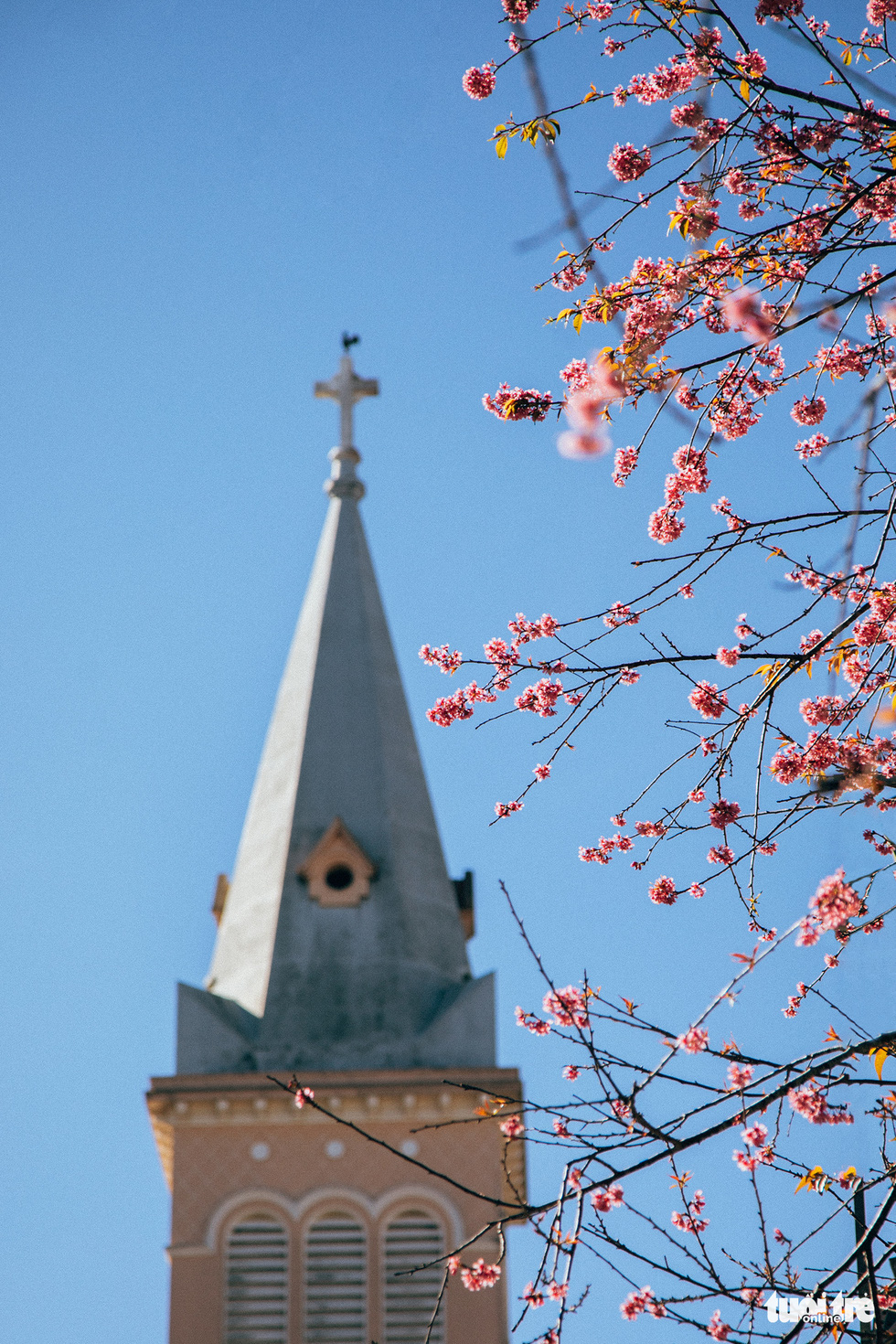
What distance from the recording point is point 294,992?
22.2 metres

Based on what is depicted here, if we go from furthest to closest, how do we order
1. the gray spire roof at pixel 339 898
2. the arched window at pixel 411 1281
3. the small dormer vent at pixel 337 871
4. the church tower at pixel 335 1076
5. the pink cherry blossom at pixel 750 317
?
the small dormer vent at pixel 337 871, the gray spire roof at pixel 339 898, the church tower at pixel 335 1076, the arched window at pixel 411 1281, the pink cherry blossom at pixel 750 317

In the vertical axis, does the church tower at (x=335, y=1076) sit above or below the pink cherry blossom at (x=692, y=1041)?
above

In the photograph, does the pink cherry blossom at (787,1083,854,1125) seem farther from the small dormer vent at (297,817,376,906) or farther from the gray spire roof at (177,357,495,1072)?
the small dormer vent at (297,817,376,906)

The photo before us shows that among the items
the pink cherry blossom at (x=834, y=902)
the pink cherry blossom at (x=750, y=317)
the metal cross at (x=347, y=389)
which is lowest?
the pink cherry blossom at (x=834, y=902)

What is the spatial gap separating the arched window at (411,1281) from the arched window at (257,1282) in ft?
3.63

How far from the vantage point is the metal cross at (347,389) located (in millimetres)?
29953

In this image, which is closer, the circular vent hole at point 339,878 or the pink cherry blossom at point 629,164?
the pink cherry blossom at point 629,164

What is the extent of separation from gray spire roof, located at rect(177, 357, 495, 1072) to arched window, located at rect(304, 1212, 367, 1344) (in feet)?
5.71

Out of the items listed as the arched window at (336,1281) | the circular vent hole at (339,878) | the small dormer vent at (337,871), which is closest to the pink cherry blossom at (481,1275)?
the arched window at (336,1281)

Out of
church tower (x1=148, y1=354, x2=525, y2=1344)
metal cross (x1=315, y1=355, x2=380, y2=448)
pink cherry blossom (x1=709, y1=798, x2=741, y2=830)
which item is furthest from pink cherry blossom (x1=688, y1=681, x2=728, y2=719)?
metal cross (x1=315, y1=355, x2=380, y2=448)

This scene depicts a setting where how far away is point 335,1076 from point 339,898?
2779 millimetres

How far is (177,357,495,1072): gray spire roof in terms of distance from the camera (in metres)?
21.7

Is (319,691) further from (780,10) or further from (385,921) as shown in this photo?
(780,10)

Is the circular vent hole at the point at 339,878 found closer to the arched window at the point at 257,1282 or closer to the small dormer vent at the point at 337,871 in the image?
the small dormer vent at the point at 337,871
